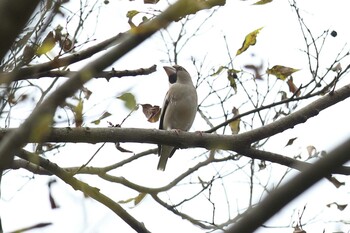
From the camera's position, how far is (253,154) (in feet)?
14.6

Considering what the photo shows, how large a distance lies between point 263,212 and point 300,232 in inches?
126

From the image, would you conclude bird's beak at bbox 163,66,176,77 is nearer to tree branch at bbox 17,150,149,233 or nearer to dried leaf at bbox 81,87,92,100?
dried leaf at bbox 81,87,92,100

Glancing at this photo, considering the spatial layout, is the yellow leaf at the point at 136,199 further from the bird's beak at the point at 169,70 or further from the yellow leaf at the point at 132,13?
the bird's beak at the point at 169,70

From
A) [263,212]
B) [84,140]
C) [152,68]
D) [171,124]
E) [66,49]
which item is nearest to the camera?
[263,212]

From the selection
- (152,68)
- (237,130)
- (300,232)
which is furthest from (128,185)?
(300,232)

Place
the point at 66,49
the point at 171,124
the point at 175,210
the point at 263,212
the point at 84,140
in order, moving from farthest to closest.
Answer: the point at 171,124, the point at 175,210, the point at 66,49, the point at 84,140, the point at 263,212

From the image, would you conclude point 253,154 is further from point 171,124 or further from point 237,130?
point 171,124

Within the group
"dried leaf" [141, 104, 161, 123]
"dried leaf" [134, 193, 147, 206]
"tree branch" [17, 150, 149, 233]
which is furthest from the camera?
"dried leaf" [134, 193, 147, 206]

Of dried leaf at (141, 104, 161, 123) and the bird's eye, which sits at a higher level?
the bird's eye

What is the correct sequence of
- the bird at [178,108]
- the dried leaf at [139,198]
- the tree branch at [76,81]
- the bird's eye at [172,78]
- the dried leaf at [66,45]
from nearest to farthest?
the tree branch at [76,81], the dried leaf at [66,45], the dried leaf at [139,198], the bird at [178,108], the bird's eye at [172,78]

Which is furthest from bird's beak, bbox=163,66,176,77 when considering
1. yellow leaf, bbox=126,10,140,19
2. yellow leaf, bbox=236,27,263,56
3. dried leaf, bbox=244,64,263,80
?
yellow leaf, bbox=126,10,140,19

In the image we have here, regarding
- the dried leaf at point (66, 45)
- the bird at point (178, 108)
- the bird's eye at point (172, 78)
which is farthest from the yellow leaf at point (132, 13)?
the bird's eye at point (172, 78)

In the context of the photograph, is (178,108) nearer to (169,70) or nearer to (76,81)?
(169,70)

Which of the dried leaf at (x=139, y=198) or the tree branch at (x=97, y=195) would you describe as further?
the dried leaf at (x=139, y=198)
